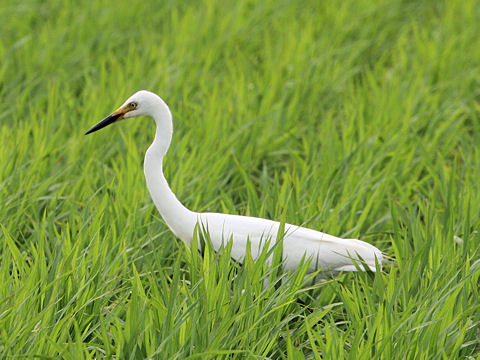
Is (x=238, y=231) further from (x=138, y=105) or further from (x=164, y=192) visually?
(x=138, y=105)

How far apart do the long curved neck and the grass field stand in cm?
16

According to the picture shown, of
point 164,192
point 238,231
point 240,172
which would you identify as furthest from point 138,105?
point 240,172

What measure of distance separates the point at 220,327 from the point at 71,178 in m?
1.75

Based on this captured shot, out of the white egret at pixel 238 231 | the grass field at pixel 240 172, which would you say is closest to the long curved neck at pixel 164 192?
the white egret at pixel 238 231

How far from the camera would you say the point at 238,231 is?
2.87 meters

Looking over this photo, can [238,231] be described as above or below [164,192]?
below

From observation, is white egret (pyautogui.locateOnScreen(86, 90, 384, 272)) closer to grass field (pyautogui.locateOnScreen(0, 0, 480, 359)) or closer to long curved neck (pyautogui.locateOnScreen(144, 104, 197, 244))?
long curved neck (pyautogui.locateOnScreen(144, 104, 197, 244))

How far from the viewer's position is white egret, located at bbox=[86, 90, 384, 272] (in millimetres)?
2828

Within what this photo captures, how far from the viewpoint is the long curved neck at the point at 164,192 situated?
2.92m

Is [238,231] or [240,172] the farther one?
[240,172]

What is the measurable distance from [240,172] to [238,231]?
40.5 inches

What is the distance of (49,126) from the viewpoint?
400 cm

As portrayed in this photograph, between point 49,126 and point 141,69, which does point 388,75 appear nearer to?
point 141,69

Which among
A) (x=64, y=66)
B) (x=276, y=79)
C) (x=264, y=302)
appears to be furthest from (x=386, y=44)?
(x=264, y=302)
